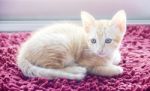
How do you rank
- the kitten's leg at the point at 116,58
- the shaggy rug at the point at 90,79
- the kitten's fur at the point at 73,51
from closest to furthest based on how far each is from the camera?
1. the shaggy rug at the point at 90,79
2. the kitten's fur at the point at 73,51
3. the kitten's leg at the point at 116,58

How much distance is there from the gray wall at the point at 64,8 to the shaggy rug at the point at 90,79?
51 cm

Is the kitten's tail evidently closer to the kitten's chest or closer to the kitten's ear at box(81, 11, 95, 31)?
the kitten's chest

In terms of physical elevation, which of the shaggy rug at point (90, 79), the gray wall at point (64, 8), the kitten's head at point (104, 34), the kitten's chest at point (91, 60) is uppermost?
the gray wall at point (64, 8)

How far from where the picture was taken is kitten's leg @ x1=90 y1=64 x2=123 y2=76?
5.33ft

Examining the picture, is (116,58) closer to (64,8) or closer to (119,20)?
(119,20)

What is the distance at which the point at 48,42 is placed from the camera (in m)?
1.61

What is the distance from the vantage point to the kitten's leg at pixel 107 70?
5.33 feet

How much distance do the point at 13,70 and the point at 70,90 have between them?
37cm

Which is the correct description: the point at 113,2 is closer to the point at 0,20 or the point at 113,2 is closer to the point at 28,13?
the point at 28,13

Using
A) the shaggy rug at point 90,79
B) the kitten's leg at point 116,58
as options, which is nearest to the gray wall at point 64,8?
the shaggy rug at point 90,79

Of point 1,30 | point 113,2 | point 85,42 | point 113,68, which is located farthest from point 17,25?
point 113,68

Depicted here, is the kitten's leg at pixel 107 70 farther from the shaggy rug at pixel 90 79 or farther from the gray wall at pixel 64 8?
the gray wall at pixel 64 8

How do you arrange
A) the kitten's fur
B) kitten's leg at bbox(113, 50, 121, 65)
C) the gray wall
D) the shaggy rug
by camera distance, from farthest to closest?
the gray wall → kitten's leg at bbox(113, 50, 121, 65) → the kitten's fur → the shaggy rug

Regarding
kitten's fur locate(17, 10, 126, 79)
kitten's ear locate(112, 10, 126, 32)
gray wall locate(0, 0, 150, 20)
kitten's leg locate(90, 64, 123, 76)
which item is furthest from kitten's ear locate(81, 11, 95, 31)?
gray wall locate(0, 0, 150, 20)
